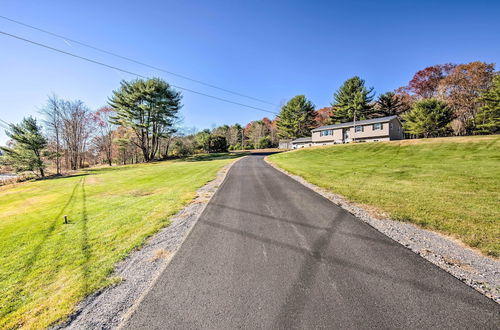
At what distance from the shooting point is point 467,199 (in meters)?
5.91

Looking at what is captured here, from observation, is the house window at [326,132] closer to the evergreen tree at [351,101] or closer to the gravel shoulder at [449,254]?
the evergreen tree at [351,101]

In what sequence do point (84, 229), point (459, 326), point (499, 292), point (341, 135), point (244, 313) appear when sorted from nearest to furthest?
1. point (459, 326)
2. point (244, 313)
3. point (499, 292)
4. point (84, 229)
5. point (341, 135)

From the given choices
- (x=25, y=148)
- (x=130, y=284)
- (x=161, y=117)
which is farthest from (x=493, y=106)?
(x=25, y=148)

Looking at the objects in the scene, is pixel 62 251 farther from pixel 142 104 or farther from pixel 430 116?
pixel 430 116

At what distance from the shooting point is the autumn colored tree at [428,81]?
39.1m

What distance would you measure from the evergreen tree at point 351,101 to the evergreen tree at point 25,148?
55.1m

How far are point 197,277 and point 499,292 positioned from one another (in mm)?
4288

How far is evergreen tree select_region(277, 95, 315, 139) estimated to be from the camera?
2048 inches

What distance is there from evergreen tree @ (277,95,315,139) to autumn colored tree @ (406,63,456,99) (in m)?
23.3

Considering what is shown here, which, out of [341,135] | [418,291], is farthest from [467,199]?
[341,135]

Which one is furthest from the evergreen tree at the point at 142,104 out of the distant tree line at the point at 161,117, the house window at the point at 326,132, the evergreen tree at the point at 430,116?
the evergreen tree at the point at 430,116

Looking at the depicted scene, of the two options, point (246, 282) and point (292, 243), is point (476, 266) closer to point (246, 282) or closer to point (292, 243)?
point (292, 243)

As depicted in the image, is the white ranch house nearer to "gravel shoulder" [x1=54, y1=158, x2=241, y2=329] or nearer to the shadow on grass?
"gravel shoulder" [x1=54, y1=158, x2=241, y2=329]

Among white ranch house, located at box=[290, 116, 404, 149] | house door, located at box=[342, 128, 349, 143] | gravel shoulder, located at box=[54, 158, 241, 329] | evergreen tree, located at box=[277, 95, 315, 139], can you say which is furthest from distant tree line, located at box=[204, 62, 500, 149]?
gravel shoulder, located at box=[54, 158, 241, 329]
